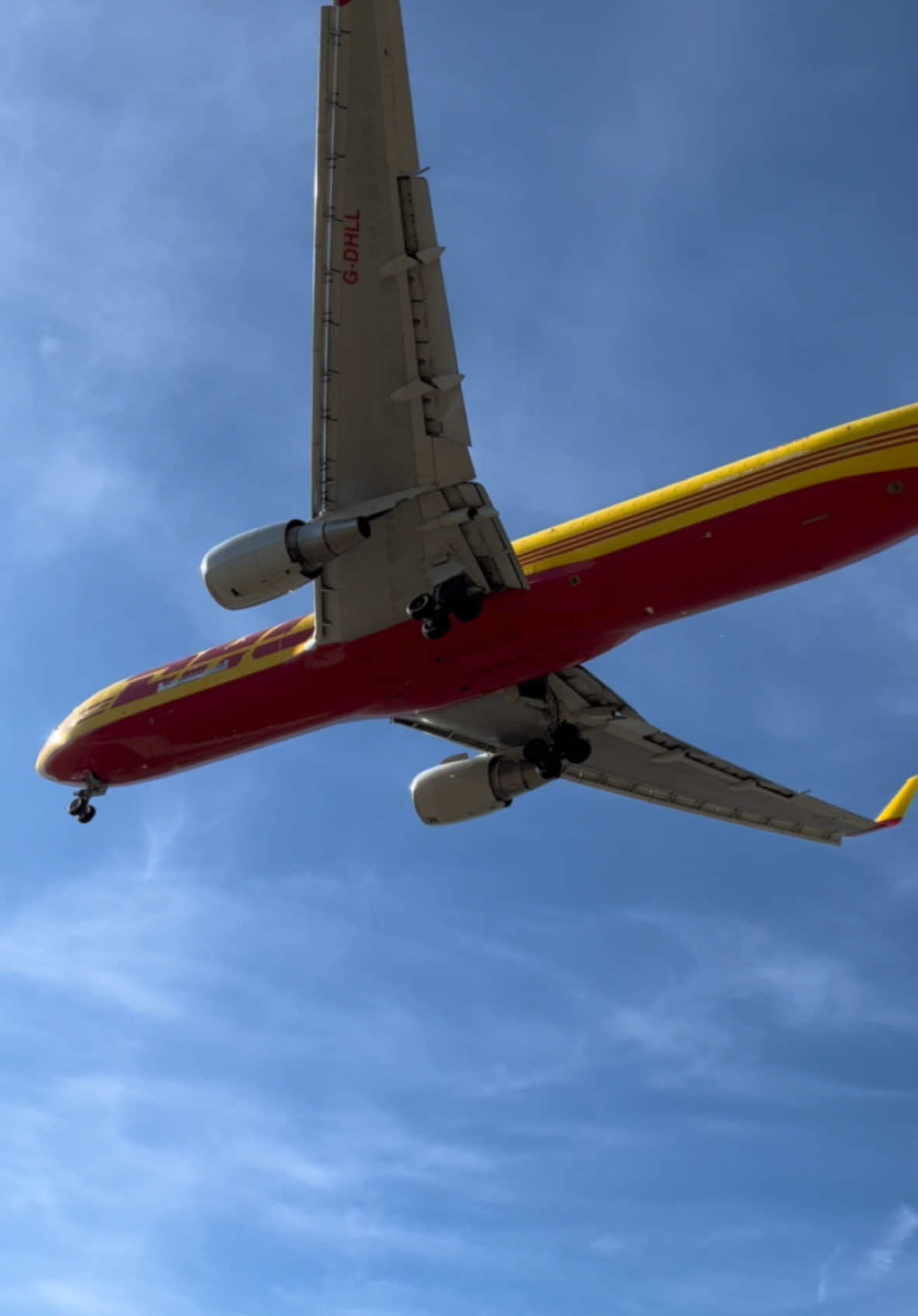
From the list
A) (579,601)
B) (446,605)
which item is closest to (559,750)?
(579,601)

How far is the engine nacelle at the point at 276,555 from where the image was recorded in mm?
23203

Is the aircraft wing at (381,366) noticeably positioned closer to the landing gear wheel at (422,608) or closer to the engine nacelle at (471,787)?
the landing gear wheel at (422,608)

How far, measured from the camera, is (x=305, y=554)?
2330 centimetres

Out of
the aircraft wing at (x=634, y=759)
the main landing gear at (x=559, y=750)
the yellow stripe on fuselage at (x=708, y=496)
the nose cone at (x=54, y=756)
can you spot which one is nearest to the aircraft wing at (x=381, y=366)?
the yellow stripe on fuselage at (x=708, y=496)

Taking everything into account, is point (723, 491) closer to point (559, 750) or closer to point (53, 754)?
point (559, 750)

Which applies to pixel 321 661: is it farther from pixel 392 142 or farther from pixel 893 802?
pixel 893 802

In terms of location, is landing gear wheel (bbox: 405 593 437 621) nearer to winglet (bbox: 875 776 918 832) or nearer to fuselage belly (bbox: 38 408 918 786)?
fuselage belly (bbox: 38 408 918 786)

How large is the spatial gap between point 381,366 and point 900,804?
16751 mm

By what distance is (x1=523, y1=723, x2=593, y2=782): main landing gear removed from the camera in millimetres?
29859

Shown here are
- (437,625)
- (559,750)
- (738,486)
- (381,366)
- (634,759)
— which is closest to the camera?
(381,366)

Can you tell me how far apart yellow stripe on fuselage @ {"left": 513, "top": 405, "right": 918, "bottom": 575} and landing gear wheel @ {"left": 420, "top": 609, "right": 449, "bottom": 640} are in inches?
79.3

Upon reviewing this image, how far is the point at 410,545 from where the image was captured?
80.2ft

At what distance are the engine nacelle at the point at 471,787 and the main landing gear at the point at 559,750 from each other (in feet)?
3.13

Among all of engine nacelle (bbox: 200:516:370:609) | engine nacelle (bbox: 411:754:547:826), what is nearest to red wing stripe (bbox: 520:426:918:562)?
engine nacelle (bbox: 200:516:370:609)
